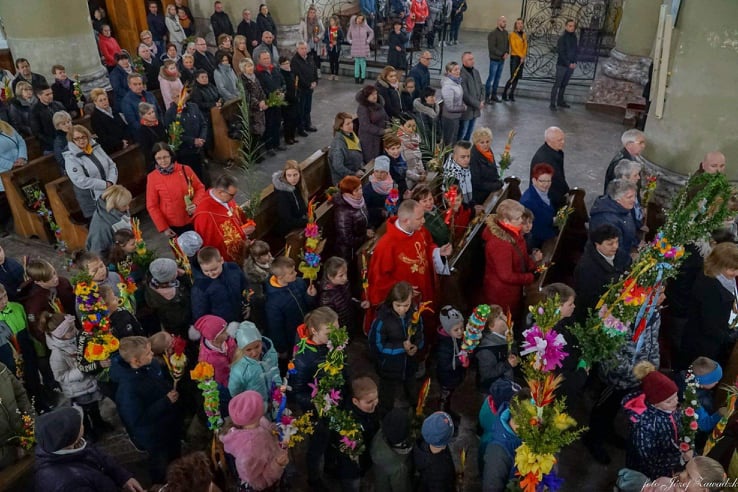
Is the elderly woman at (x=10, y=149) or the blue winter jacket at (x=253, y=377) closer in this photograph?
the blue winter jacket at (x=253, y=377)

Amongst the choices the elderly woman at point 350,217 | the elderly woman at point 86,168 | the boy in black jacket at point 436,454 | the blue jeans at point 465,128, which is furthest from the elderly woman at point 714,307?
the elderly woman at point 86,168

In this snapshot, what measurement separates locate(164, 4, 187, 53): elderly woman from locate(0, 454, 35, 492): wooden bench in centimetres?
1093

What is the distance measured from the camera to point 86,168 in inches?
260

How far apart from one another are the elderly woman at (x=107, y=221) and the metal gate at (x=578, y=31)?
10421 mm

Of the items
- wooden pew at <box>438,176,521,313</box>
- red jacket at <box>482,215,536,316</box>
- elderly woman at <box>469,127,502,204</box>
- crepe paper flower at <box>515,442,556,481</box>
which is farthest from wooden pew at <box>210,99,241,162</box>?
crepe paper flower at <box>515,442,556,481</box>

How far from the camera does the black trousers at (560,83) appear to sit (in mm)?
11773

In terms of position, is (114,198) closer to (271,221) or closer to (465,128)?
(271,221)

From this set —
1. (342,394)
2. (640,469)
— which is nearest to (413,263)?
(342,394)

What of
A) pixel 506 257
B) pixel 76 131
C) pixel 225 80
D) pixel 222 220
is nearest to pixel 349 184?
pixel 222 220

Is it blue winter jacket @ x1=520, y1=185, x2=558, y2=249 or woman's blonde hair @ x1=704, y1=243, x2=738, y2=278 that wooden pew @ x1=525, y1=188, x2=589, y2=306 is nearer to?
blue winter jacket @ x1=520, y1=185, x2=558, y2=249

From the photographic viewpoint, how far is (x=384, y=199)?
21.4 ft

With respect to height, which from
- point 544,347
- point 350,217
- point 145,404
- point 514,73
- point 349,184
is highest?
point 349,184

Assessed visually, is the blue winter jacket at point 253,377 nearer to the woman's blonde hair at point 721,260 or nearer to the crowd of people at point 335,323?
the crowd of people at point 335,323

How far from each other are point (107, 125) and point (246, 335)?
500cm
